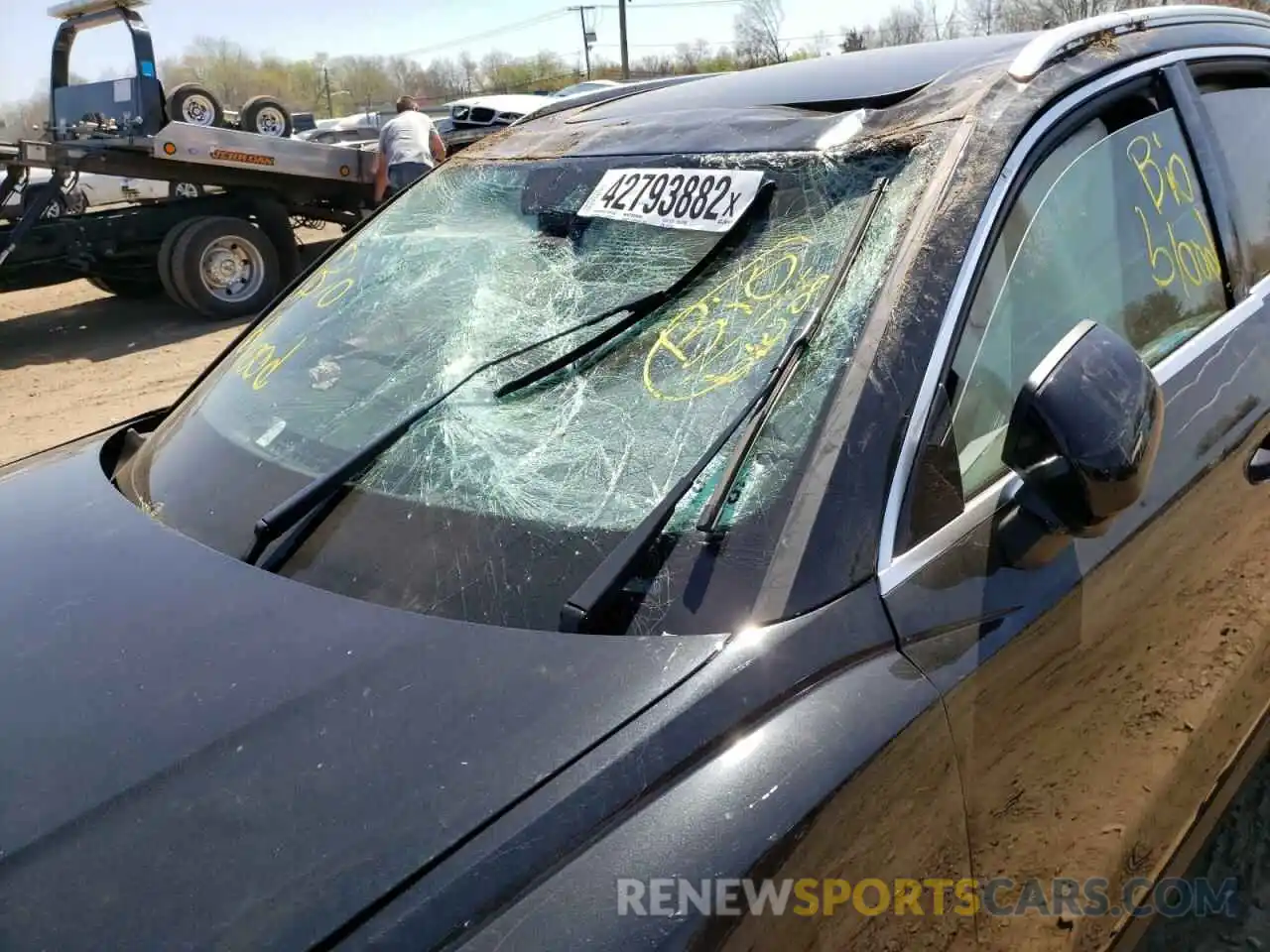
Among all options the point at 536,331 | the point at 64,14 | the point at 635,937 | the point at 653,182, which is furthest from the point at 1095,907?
the point at 64,14

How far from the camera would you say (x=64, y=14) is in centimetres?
881

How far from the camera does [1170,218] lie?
2.11 metres

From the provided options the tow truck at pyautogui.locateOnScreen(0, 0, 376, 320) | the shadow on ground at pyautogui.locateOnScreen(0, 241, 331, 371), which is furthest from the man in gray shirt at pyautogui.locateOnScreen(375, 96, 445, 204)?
the shadow on ground at pyautogui.locateOnScreen(0, 241, 331, 371)

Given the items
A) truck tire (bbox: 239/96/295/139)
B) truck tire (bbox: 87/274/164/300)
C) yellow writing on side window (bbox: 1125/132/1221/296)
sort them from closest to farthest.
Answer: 1. yellow writing on side window (bbox: 1125/132/1221/296)
2. truck tire (bbox: 87/274/164/300)
3. truck tire (bbox: 239/96/295/139)

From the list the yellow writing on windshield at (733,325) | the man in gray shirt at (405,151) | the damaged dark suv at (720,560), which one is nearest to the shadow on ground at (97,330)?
the man in gray shirt at (405,151)

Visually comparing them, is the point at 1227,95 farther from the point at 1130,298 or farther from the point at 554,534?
the point at 554,534

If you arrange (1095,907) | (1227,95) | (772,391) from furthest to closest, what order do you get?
(1227,95)
(1095,907)
(772,391)

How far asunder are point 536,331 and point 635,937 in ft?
3.87

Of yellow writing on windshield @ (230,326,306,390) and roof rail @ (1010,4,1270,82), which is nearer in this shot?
roof rail @ (1010,4,1270,82)

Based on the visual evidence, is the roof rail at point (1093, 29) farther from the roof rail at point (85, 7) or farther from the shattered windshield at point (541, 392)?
the roof rail at point (85, 7)

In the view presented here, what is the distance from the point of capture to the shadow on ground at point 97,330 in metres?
9.00

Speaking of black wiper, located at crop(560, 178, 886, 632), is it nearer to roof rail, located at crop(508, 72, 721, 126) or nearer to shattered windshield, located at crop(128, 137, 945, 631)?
shattered windshield, located at crop(128, 137, 945, 631)

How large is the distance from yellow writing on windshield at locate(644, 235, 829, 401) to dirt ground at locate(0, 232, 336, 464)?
5.79 meters

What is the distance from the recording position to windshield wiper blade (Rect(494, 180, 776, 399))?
6.12 feet
